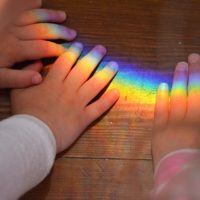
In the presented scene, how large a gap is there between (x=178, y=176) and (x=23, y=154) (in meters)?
0.19

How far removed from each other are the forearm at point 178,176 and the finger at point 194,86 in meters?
0.06

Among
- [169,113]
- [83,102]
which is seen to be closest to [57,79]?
[83,102]

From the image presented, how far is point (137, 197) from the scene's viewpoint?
625mm

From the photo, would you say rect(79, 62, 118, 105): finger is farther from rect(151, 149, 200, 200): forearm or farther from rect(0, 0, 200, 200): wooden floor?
rect(151, 149, 200, 200): forearm

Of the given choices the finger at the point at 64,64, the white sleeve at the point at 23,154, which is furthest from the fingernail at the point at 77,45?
the white sleeve at the point at 23,154

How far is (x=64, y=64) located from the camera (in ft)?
2.19

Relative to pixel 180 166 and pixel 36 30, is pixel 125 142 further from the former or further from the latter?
pixel 36 30

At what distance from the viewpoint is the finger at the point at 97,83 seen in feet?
2.16

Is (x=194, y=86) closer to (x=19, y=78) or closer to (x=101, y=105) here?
(x=101, y=105)

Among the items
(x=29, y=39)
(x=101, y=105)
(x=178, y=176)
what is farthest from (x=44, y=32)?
(x=178, y=176)

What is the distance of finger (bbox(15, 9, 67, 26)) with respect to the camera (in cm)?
69

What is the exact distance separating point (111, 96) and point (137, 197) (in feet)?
0.45

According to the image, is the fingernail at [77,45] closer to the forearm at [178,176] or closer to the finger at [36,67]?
the finger at [36,67]

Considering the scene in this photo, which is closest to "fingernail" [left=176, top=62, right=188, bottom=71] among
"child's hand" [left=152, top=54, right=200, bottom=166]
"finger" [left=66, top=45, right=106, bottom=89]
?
"child's hand" [left=152, top=54, right=200, bottom=166]
